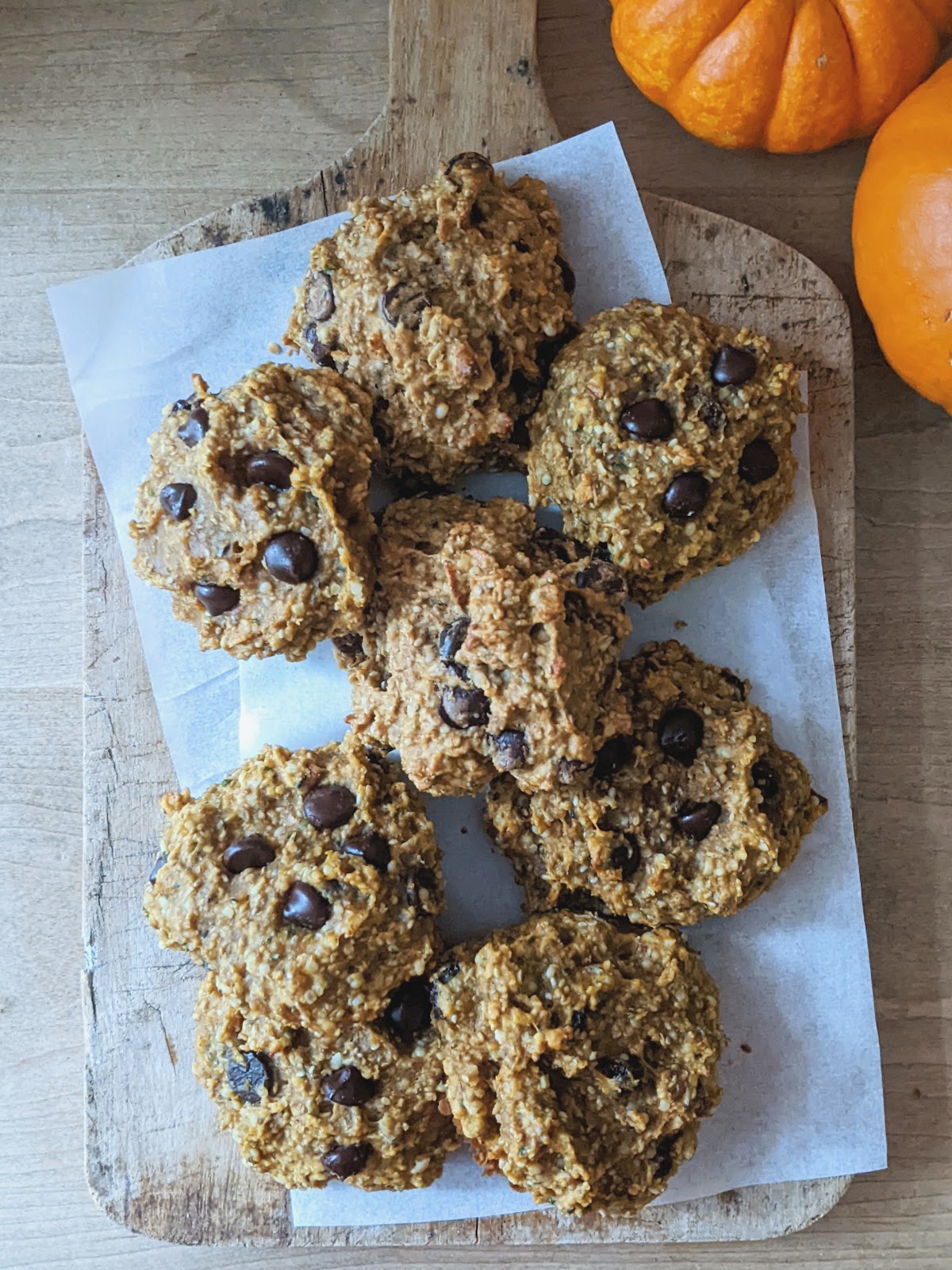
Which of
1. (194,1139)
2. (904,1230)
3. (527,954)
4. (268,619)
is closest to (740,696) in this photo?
(527,954)

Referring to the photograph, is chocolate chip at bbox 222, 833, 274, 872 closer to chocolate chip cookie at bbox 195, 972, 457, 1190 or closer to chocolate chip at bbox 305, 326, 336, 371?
chocolate chip cookie at bbox 195, 972, 457, 1190

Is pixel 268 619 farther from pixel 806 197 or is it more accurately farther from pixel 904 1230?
Answer: pixel 904 1230

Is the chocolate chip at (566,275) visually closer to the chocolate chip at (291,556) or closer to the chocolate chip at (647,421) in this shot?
the chocolate chip at (647,421)

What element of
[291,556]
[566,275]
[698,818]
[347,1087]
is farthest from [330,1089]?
[566,275]

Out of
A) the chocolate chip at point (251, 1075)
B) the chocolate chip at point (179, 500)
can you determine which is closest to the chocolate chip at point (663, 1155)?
the chocolate chip at point (251, 1075)

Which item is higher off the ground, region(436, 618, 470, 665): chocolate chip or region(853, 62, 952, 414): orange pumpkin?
region(853, 62, 952, 414): orange pumpkin

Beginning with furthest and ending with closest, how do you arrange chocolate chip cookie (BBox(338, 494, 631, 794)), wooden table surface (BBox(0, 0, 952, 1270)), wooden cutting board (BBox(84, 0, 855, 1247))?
wooden table surface (BBox(0, 0, 952, 1270))
wooden cutting board (BBox(84, 0, 855, 1247))
chocolate chip cookie (BBox(338, 494, 631, 794))

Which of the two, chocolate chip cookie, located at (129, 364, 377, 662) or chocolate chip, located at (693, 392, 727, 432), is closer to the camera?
chocolate chip cookie, located at (129, 364, 377, 662)

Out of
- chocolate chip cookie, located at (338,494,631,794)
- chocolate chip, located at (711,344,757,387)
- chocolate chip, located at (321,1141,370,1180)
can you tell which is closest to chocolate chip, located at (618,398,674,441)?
chocolate chip, located at (711,344,757,387)
